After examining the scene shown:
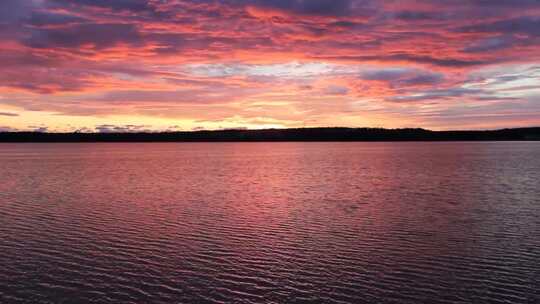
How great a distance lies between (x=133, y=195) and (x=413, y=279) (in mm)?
35106

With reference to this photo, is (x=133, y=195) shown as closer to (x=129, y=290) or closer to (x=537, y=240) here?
(x=129, y=290)

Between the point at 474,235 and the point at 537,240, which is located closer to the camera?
the point at 537,240

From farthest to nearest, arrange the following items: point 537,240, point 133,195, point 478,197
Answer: point 133,195 < point 478,197 < point 537,240

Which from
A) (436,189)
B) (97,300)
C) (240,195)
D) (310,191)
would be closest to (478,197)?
(436,189)

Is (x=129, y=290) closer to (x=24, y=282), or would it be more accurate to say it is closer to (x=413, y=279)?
(x=24, y=282)

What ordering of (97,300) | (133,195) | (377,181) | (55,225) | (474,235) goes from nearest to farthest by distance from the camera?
(97,300)
(474,235)
(55,225)
(133,195)
(377,181)

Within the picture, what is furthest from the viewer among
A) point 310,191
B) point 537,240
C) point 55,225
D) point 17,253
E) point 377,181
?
point 377,181

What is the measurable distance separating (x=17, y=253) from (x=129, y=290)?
360 inches

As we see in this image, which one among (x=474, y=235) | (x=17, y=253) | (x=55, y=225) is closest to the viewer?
(x=17, y=253)

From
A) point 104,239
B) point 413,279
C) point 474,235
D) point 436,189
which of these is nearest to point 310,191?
point 436,189

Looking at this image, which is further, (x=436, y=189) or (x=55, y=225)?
(x=436, y=189)

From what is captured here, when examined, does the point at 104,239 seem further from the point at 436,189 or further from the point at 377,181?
the point at 377,181

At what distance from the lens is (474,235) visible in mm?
27953

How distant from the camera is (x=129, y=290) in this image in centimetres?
1844
